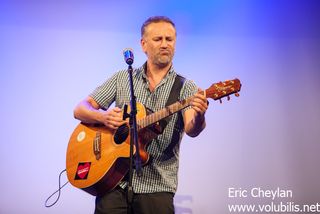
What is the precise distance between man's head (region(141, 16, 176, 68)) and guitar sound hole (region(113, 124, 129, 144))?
58 centimetres

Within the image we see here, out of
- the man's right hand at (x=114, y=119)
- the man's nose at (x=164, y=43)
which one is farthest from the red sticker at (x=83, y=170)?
the man's nose at (x=164, y=43)

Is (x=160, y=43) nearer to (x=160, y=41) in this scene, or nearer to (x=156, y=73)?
(x=160, y=41)

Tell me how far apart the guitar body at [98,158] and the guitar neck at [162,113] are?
73mm

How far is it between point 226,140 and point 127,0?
1770 mm

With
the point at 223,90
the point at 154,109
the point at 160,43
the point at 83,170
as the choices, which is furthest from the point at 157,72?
the point at 83,170

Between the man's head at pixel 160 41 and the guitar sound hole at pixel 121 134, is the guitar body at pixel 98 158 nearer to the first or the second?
the guitar sound hole at pixel 121 134

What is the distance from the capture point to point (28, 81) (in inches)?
153

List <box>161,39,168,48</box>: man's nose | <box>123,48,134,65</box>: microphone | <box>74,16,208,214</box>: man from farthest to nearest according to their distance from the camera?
<box>161,39,168,48</box>: man's nose < <box>74,16,208,214</box>: man < <box>123,48,134,65</box>: microphone

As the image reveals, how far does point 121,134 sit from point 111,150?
12cm

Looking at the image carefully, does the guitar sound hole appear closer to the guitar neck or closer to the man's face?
the guitar neck

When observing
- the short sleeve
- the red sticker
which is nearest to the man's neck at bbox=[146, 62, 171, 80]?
the short sleeve

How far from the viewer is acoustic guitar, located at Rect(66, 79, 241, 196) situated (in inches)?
96.3

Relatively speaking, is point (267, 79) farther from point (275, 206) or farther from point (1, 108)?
point (1, 108)

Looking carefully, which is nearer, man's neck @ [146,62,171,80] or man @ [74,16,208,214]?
man @ [74,16,208,214]
